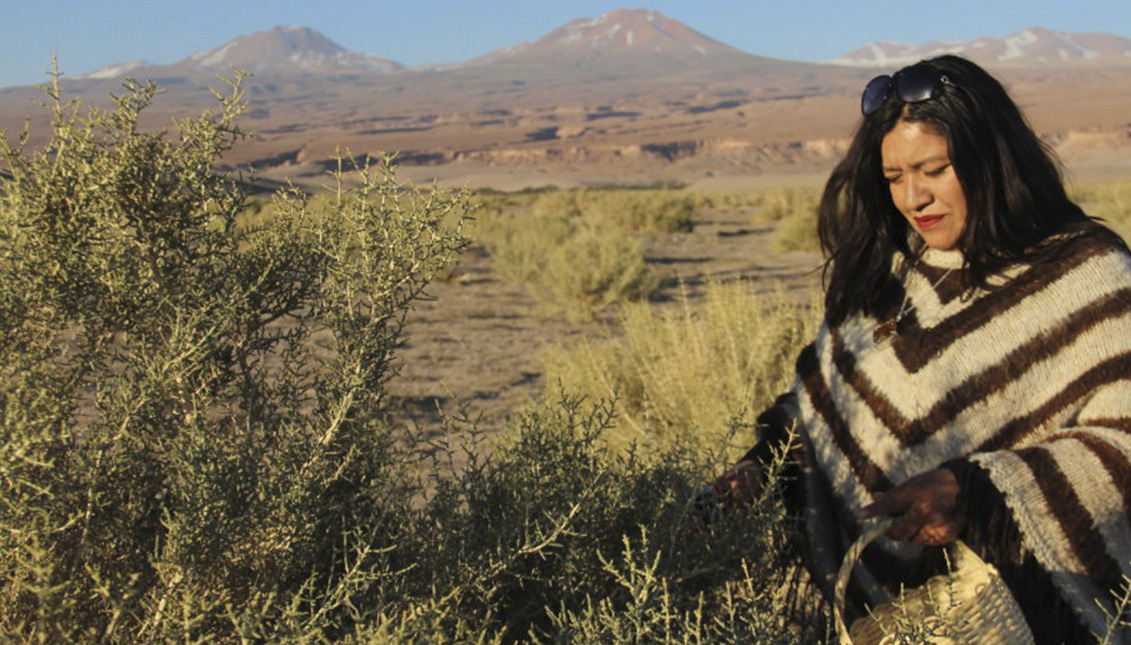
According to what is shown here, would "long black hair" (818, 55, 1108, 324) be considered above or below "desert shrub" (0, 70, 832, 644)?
above

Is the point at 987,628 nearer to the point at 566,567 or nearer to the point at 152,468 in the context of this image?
the point at 566,567

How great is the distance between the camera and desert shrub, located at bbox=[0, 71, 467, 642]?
1.35m

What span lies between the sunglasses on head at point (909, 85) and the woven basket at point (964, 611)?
904 mm

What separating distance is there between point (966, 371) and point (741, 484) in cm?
52

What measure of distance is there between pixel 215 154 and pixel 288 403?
45 centimetres

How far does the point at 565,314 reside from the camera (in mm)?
10391

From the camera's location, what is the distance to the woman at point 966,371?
1.69 m

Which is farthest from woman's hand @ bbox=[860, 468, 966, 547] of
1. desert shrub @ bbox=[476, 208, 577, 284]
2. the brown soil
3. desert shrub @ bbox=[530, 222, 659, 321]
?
desert shrub @ bbox=[476, 208, 577, 284]

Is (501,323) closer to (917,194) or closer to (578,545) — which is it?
(917,194)

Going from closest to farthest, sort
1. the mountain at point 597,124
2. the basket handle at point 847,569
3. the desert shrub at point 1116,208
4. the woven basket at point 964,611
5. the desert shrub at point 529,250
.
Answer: the woven basket at point 964,611 → the basket handle at point 847,569 → the desert shrub at point 529,250 → the desert shrub at point 1116,208 → the mountain at point 597,124

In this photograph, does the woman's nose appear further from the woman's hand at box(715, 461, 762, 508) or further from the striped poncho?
the woman's hand at box(715, 461, 762, 508)

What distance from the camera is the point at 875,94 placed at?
208cm

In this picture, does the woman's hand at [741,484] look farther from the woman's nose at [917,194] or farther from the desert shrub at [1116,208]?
the desert shrub at [1116,208]

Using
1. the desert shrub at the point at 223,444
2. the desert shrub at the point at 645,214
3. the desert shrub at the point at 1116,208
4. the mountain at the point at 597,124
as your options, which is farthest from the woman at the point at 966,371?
the mountain at the point at 597,124
